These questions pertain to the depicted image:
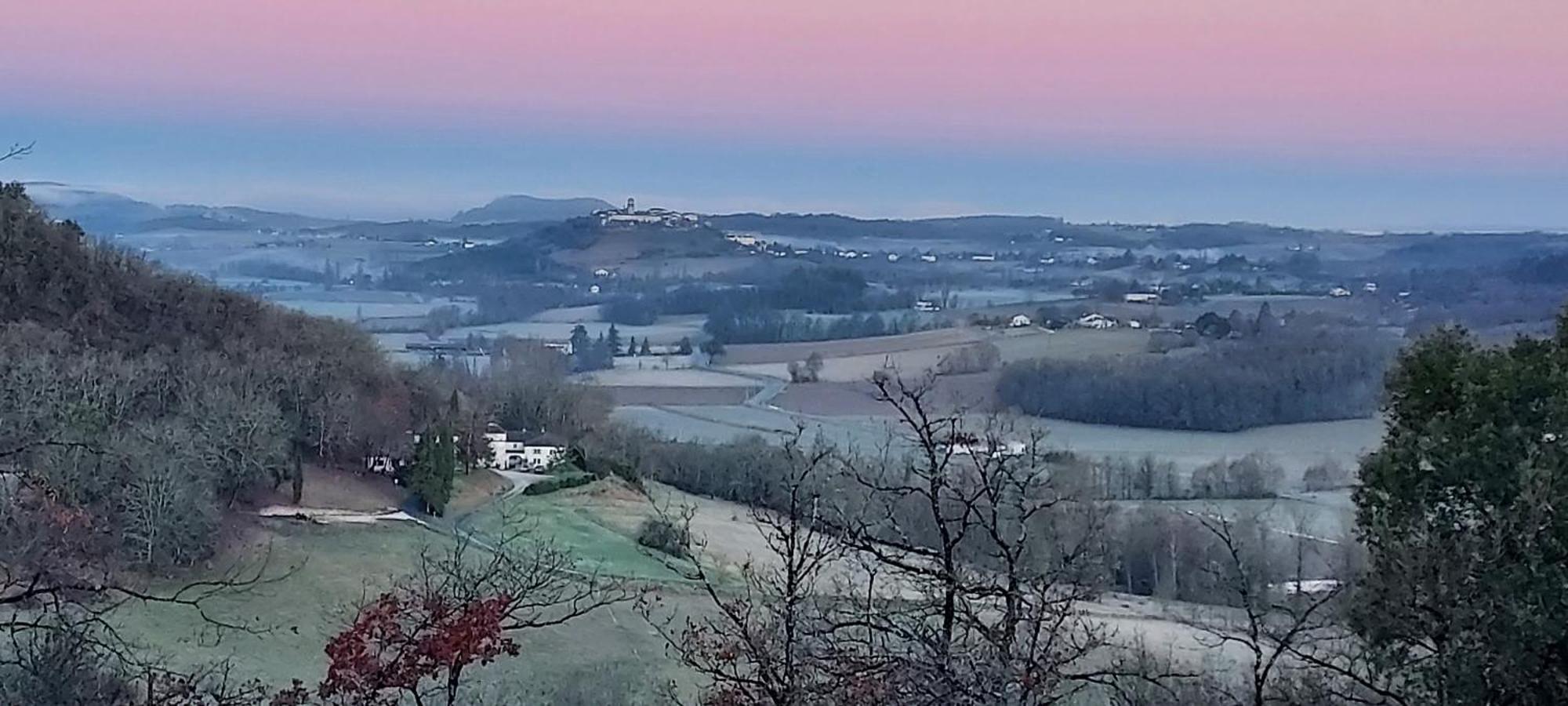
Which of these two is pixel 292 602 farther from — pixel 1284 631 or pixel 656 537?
pixel 1284 631

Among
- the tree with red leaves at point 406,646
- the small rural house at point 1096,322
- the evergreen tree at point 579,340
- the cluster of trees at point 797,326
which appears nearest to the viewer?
the tree with red leaves at point 406,646

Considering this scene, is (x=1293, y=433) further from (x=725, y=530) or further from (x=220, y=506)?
(x=220, y=506)

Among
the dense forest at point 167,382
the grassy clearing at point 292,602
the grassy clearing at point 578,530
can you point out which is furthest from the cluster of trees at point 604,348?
the grassy clearing at point 292,602

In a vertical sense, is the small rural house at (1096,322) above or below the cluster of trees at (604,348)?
above

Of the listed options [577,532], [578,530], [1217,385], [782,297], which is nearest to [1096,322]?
[1217,385]

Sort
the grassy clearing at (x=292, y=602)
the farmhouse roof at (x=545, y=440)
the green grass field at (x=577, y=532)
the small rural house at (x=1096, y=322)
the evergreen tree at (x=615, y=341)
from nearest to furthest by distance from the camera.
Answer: the grassy clearing at (x=292, y=602) → the green grass field at (x=577, y=532) → the farmhouse roof at (x=545, y=440) → the small rural house at (x=1096, y=322) → the evergreen tree at (x=615, y=341)

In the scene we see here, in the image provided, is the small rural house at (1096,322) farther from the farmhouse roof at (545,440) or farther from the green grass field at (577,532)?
the green grass field at (577,532)

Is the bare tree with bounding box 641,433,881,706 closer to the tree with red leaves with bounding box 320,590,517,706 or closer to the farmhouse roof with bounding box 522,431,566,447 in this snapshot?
the tree with red leaves with bounding box 320,590,517,706

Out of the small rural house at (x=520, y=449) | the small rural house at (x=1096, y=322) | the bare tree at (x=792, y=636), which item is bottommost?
the small rural house at (x=520, y=449)
